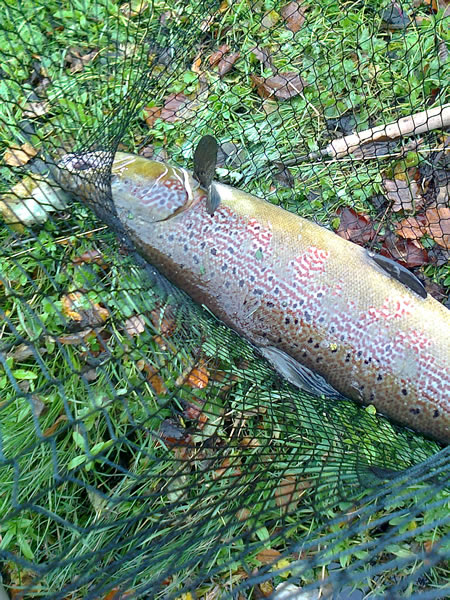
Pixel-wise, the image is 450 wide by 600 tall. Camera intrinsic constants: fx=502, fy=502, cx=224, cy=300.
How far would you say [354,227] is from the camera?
3.16 m

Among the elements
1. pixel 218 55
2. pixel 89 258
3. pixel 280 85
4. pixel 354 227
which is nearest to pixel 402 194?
pixel 354 227

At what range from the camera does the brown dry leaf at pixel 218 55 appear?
140 inches

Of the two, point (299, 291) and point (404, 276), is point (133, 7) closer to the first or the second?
point (299, 291)

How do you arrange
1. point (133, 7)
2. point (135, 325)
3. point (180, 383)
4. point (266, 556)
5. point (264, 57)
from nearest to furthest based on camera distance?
point (266, 556) → point (180, 383) → point (135, 325) → point (264, 57) → point (133, 7)

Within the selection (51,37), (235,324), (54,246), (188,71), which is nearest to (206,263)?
(235,324)

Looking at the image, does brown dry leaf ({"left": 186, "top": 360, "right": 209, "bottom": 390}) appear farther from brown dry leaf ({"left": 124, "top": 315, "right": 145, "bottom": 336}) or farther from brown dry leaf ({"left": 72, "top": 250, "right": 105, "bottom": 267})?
brown dry leaf ({"left": 72, "top": 250, "right": 105, "bottom": 267})

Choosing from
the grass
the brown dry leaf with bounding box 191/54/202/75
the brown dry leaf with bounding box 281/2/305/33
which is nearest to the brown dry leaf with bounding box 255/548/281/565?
the grass

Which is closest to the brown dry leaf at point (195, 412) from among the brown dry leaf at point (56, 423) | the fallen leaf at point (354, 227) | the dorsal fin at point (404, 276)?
the brown dry leaf at point (56, 423)

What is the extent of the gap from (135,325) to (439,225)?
6.24 feet

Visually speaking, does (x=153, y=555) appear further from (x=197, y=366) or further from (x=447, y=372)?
(x=447, y=372)

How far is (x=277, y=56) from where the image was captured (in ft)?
11.3

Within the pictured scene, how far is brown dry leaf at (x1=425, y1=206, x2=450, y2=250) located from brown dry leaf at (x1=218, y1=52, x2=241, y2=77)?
172 centimetres

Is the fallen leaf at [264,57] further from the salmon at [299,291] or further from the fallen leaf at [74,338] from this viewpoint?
the fallen leaf at [74,338]

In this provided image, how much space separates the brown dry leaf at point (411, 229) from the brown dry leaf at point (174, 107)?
166 cm
